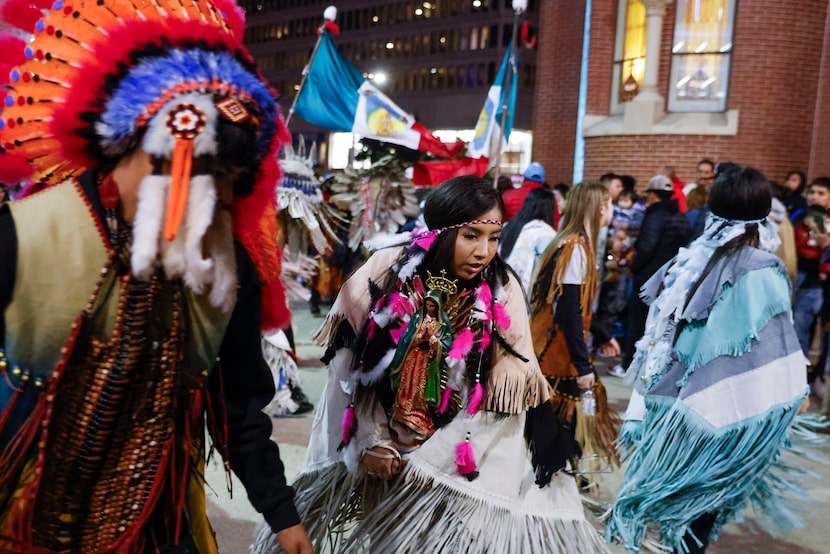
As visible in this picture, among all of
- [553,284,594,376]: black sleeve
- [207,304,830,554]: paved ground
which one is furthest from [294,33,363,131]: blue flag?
[553,284,594,376]: black sleeve

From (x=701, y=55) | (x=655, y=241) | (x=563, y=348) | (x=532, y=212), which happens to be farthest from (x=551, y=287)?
(x=701, y=55)

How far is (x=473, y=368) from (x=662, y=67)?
9.68 m

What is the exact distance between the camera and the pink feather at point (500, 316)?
2.63m

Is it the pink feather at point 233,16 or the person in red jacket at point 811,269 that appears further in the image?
the person in red jacket at point 811,269

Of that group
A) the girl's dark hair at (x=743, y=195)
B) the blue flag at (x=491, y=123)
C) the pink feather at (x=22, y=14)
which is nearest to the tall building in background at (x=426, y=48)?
the blue flag at (x=491, y=123)

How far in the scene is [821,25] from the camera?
10352 mm

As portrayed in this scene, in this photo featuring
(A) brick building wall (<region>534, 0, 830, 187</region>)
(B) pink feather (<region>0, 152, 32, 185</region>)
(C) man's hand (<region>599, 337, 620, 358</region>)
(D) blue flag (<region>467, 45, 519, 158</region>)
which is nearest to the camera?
(B) pink feather (<region>0, 152, 32, 185</region>)

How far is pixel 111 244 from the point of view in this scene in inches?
59.3

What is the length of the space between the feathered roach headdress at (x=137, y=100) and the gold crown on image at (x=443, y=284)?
1.18m

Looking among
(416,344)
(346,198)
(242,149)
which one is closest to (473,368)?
(416,344)

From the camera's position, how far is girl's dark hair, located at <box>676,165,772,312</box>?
3.30 m

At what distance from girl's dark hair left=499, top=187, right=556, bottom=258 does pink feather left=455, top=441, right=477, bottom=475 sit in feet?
10.4

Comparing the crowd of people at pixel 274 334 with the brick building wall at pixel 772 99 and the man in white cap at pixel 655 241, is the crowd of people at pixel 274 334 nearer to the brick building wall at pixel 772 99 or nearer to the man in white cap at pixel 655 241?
the man in white cap at pixel 655 241

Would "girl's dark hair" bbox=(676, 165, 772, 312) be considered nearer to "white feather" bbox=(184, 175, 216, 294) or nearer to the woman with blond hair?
the woman with blond hair
